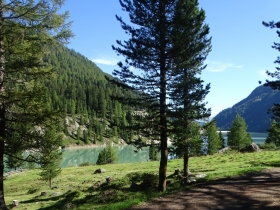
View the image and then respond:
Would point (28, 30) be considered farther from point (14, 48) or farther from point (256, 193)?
point (256, 193)

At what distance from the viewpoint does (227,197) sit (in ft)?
33.6

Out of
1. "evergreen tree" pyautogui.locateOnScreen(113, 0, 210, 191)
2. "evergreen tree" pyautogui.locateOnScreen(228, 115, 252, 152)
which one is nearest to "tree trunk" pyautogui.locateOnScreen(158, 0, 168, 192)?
"evergreen tree" pyautogui.locateOnScreen(113, 0, 210, 191)

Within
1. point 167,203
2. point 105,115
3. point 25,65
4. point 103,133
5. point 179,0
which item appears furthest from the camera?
point 105,115

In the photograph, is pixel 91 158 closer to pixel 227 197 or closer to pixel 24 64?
pixel 24 64

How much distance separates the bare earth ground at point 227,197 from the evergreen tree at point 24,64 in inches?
243

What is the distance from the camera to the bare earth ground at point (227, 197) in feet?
29.9

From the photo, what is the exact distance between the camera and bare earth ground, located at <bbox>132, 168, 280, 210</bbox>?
9128 millimetres

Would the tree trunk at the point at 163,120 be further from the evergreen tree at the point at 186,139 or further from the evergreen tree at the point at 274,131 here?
the evergreen tree at the point at 274,131

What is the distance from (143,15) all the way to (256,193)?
37.5 feet

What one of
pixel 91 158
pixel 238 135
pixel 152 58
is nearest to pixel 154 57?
pixel 152 58

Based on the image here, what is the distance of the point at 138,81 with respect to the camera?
1520 cm

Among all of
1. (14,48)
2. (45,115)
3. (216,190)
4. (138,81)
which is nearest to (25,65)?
(14,48)

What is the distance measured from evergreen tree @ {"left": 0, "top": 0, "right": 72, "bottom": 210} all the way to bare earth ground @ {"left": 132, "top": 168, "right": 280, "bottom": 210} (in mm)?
6176

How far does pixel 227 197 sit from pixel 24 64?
10.7m
